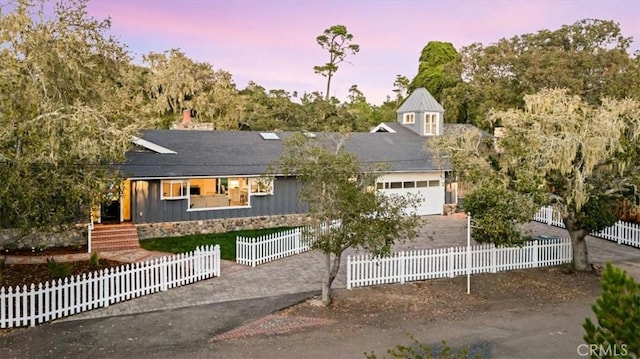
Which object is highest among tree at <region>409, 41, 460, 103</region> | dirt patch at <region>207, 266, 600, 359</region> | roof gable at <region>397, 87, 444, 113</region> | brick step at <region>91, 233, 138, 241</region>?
tree at <region>409, 41, 460, 103</region>

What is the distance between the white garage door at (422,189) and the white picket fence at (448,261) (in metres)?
10.1

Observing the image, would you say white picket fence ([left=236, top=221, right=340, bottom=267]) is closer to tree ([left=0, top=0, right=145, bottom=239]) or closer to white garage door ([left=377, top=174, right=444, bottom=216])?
tree ([left=0, top=0, right=145, bottom=239])

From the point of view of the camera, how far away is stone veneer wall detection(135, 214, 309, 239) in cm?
2111

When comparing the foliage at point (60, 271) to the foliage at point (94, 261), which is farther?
the foliage at point (94, 261)

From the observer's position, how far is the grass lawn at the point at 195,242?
18.8 metres

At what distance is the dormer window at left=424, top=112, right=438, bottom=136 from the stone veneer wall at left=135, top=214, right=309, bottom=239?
43.5ft

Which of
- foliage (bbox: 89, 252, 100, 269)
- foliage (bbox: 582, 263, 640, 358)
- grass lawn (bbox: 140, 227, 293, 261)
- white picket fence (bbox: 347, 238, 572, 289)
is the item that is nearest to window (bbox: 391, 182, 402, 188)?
grass lawn (bbox: 140, 227, 293, 261)

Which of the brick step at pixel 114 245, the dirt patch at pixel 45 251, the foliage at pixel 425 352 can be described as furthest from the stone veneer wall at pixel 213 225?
the foliage at pixel 425 352

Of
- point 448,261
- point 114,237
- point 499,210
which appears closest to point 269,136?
point 114,237

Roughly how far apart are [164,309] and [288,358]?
4413mm

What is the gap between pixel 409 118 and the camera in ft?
113

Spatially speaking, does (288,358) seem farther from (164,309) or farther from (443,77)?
(443,77)

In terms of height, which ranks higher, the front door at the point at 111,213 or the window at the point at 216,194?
the window at the point at 216,194

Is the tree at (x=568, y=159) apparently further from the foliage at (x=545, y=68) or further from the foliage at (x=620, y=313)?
the foliage at (x=545, y=68)
